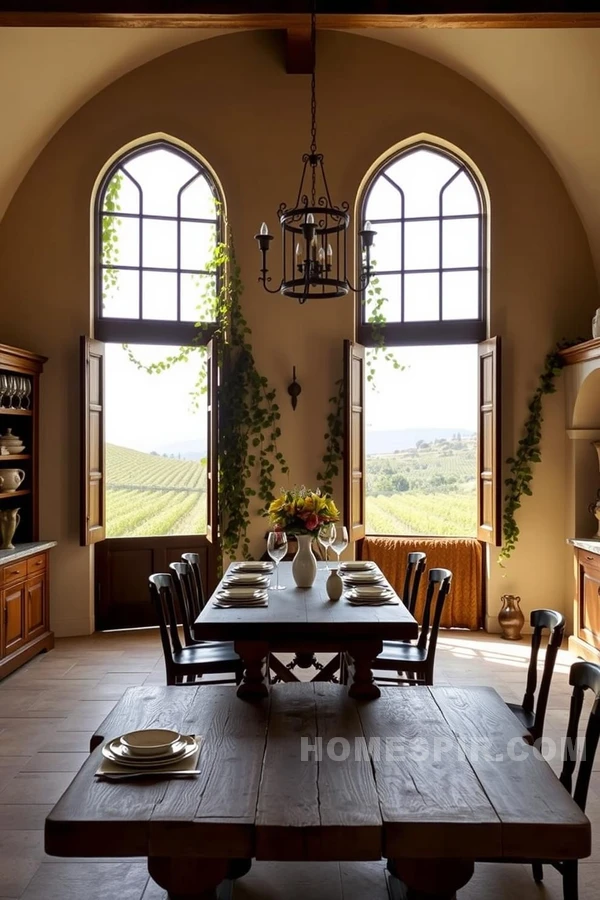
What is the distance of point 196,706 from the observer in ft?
A: 8.71

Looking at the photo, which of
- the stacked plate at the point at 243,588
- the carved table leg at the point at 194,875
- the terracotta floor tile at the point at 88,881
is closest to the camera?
the carved table leg at the point at 194,875

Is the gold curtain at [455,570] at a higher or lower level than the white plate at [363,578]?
lower

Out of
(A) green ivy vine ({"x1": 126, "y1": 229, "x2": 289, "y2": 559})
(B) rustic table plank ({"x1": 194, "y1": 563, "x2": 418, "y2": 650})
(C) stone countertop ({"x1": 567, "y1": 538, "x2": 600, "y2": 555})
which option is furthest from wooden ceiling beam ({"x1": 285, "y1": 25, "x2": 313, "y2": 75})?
(B) rustic table plank ({"x1": 194, "y1": 563, "x2": 418, "y2": 650})

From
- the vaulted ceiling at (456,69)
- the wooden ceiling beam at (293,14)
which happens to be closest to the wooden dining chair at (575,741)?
the wooden ceiling beam at (293,14)

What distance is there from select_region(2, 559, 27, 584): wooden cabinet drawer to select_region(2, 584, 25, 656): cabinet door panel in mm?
67

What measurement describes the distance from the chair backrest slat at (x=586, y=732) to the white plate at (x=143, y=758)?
1.08 m

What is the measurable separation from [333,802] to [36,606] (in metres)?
4.87

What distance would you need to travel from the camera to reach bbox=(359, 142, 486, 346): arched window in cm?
722

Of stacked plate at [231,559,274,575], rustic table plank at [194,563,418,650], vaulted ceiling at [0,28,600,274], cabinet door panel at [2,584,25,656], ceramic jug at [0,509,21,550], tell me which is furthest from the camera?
ceramic jug at [0,509,21,550]

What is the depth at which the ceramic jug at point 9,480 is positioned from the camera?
6211 millimetres

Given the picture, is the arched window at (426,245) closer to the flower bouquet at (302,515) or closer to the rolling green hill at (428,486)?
the rolling green hill at (428,486)

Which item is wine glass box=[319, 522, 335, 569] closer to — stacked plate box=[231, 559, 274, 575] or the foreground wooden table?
stacked plate box=[231, 559, 274, 575]

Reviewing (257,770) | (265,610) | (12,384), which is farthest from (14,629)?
(257,770)

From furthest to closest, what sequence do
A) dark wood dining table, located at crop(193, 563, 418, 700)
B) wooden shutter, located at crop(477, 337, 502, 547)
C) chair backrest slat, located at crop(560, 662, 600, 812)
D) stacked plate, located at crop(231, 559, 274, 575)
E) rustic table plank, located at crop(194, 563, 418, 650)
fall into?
wooden shutter, located at crop(477, 337, 502, 547)
stacked plate, located at crop(231, 559, 274, 575)
rustic table plank, located at crop(194, 563, 418, 650)
dark wood dining table, located at crop(193, 563, 418, 700)
chair backrest slat, located at crop(560, 662, 600, 812)
